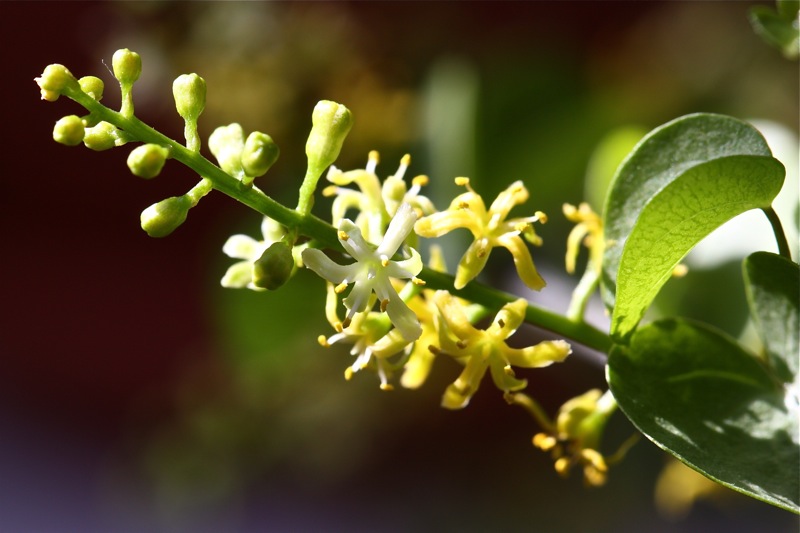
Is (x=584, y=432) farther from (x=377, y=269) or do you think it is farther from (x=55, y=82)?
(x=55, y=82)

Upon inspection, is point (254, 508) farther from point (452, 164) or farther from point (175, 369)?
point (452, 164)

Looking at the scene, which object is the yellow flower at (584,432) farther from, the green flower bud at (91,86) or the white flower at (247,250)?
the green flower bud at (91,86)

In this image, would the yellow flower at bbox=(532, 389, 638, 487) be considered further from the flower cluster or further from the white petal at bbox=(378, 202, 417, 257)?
the white petal at bbox=(378, 202, 417, 257)

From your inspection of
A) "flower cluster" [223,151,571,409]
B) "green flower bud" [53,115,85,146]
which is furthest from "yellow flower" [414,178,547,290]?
"green flower bud" [53,115,85,146]

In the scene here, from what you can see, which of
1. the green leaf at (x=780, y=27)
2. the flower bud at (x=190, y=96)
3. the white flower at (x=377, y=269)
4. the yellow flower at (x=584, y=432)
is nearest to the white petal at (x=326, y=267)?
the white flower at (x=377, y=269)

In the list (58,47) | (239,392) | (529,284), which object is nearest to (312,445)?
(239,392)

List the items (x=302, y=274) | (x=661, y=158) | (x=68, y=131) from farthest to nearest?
(x=302, y=274), (x=661, y=158), (x=68, y=131)

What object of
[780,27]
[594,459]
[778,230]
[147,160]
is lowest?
[594,459]

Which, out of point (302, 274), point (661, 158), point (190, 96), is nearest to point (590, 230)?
point (661, 158)
